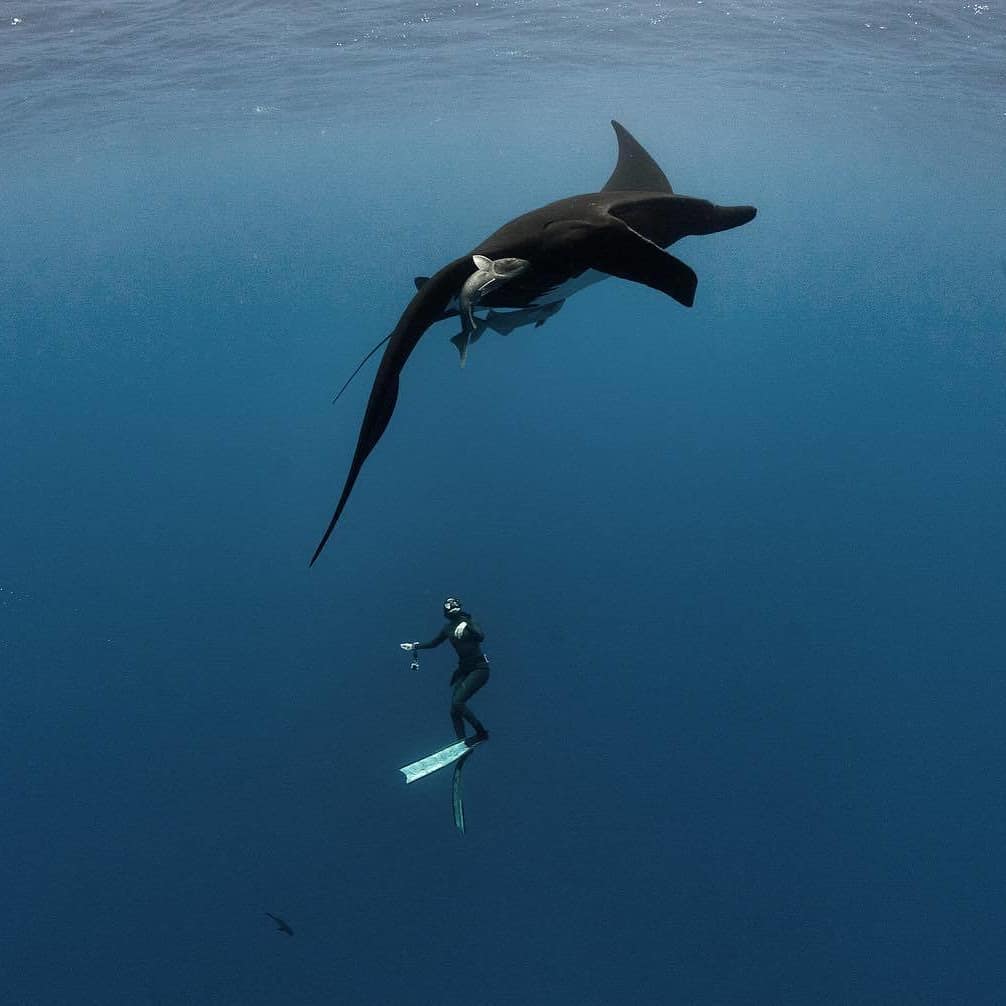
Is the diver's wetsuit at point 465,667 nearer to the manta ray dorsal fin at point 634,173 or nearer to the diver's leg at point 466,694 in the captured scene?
the diver's leg at point 466,694

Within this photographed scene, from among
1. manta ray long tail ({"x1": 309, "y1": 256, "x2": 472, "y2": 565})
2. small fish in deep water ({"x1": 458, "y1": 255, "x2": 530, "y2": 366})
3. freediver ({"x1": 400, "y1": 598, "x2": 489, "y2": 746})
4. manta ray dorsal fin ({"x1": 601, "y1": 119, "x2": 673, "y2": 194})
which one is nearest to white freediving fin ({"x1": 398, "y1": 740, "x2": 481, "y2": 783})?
freediver ({"x1": 400, "y1": 598, "x2": 489, "y2": 746})

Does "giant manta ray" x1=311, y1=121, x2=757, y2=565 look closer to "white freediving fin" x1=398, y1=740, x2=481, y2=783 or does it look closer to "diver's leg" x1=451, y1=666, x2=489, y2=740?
"diver's leg" x1=451, y1=666, x2=489, y2=740

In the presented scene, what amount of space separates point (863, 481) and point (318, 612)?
70.7 ft

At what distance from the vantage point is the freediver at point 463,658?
25.5ft

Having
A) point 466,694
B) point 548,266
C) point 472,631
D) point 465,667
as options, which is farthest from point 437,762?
point 548,266

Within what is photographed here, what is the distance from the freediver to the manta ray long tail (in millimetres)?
4400

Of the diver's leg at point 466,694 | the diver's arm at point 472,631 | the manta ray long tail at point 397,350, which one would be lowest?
the diver's leg at point 466,694

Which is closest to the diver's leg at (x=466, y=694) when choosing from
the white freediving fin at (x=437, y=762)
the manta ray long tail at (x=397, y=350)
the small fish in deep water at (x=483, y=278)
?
the white freediving fin at (x=437, y=762)

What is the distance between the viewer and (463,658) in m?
8.03

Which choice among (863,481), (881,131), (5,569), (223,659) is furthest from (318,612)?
(881,131)

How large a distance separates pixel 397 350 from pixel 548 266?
3.43 ft

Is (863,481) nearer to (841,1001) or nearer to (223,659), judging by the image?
(841,1001)

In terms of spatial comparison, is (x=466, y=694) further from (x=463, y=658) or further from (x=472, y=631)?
(x=472, y=631)

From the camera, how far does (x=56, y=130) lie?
3033 cm
